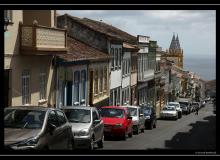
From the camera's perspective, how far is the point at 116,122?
77.2 feet

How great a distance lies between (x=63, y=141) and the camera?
45.8 feet

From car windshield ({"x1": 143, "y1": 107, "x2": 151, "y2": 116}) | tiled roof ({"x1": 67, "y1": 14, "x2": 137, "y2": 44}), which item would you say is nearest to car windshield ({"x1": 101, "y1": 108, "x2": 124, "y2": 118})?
car windshield ({"x1": 143, "y1": 107, "x2": 151, "y2": 116})

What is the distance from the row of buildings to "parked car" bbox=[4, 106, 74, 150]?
6489 mm

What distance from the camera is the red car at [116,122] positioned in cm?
2342

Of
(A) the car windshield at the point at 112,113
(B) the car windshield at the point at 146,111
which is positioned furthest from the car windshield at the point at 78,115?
(B) the car windshield at the point at 146,111

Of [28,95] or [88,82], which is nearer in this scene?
[28,95]

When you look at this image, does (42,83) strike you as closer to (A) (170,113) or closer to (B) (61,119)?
(B) (61,119)

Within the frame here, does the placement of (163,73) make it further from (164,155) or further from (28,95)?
(164,155)

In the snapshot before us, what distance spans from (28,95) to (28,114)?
33.0 ft

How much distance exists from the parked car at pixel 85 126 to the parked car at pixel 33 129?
2.89 m

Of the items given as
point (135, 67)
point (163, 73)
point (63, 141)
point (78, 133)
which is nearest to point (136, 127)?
point (78, 133)

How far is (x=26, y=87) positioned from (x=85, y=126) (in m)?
6.11

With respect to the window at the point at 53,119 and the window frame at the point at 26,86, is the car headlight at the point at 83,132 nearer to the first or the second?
the window at the point at 53,119
